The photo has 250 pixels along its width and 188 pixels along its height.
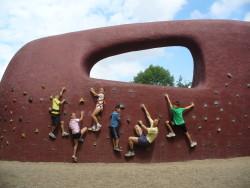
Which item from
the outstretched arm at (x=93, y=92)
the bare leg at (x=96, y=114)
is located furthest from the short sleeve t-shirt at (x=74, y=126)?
the outstretched arm at (x=93, y=92)

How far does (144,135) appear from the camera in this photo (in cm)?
1120

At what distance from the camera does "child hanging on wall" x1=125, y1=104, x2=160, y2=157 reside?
36.5ft

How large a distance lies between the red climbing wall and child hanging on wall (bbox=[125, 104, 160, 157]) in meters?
0.20

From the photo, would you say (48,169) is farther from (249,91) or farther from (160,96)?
(249,91)

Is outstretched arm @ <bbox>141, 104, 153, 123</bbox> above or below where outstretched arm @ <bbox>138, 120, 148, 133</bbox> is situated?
above

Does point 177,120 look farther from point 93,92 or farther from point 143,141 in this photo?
point 93,92

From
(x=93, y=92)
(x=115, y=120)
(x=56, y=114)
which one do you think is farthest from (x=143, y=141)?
(x=56, y=114)

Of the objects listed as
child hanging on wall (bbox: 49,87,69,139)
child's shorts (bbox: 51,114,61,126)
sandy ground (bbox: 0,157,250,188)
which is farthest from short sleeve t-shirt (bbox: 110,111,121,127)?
child's shorts (bbox: 51,114,61,126)

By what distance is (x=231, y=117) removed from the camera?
11.9 meters

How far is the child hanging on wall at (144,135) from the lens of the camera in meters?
11.1

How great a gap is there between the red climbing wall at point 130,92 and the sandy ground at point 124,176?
97 centimetres

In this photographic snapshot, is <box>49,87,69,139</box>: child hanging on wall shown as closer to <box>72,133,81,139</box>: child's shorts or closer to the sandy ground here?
<box>72,133,81,139</box>: child's shorts

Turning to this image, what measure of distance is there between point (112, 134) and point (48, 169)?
2.18 meters

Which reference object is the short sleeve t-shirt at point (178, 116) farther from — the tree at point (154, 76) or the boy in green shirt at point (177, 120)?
the tree at point (154, 76)
